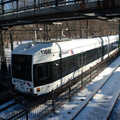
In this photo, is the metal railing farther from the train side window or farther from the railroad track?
the railroad track

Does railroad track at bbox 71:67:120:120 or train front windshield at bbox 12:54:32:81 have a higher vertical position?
train front windshield at bbox 12:54:32:81

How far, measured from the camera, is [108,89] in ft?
34.8

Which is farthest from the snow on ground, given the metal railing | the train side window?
the metal railing

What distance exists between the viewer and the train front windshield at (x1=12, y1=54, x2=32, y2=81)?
25.5 feet

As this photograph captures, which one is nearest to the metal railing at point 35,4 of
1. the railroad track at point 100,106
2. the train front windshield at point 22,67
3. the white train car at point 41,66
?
the white train car at point 41,66

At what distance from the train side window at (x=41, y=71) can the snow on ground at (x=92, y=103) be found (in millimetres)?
1825

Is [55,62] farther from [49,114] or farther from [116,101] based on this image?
[116,101]

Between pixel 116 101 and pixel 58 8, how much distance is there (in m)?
5.98

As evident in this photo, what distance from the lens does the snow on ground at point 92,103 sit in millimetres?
7336

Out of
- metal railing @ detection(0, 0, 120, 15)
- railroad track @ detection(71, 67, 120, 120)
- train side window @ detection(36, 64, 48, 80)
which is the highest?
metal railing @ detection(0, 0, 120, 15)

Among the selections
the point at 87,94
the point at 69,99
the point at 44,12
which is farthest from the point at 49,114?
the point at 44,12

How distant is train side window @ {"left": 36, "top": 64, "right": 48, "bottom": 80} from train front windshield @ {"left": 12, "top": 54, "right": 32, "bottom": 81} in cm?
39

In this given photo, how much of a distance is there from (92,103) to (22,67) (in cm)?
421

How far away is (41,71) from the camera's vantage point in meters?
7.79
